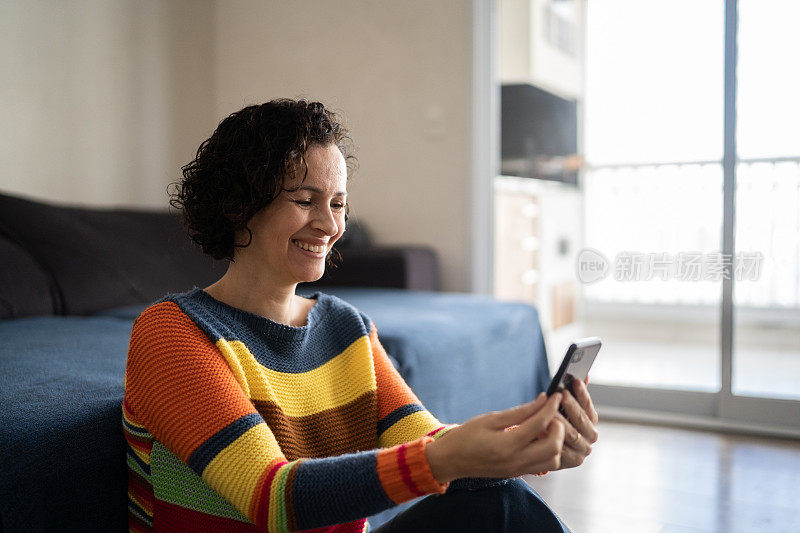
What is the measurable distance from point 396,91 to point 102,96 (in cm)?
133

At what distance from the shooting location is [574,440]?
0.88 metres

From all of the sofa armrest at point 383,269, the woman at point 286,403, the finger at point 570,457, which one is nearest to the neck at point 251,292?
the woman at point 286,403

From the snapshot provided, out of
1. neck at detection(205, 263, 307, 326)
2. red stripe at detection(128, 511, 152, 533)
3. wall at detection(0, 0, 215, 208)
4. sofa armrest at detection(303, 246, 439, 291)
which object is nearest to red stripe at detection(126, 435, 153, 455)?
red stripe at detection(128, 511, 152, 533)

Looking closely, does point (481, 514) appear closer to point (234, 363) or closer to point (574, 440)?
point (574, 440)

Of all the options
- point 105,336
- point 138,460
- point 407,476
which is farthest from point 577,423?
point 105,336

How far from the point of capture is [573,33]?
348 cm

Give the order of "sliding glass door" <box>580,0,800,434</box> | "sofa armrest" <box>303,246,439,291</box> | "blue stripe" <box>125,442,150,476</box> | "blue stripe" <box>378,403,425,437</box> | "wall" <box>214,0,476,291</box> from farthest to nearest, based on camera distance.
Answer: "wall" <box>214,0,476,291</box> < "sofa armrest" <box>303,246,439,291</box> < "sliding glass door" <box>580,0,800,434</box> < "blue stripe" <box>378,403,425,437</box> < "blue stripe" <box>125,442,150,476</box>

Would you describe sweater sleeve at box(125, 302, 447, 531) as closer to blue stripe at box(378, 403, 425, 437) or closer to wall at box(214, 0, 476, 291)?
blue stripe at box(378, 403, 425, 437)

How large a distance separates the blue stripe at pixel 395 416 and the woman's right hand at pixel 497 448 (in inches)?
11.4

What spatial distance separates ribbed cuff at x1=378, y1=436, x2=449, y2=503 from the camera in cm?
76

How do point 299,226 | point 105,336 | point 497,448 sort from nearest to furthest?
point 497,448 → point 299,226 → point 105,336

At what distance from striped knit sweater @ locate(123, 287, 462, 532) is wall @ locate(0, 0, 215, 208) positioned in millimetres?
2279

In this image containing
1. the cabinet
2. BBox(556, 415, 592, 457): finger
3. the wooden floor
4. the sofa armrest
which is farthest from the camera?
the cabinet

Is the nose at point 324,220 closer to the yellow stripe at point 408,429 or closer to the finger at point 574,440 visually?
the yellow stripe at point 408,429
